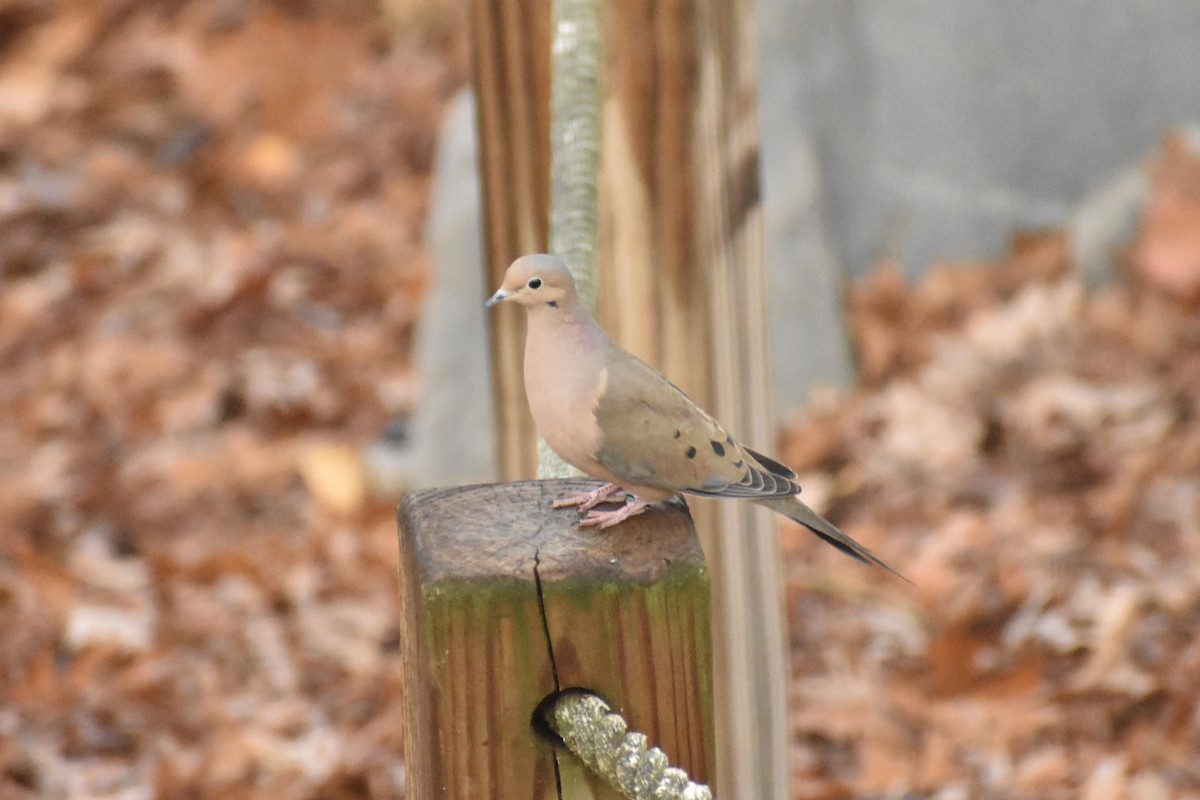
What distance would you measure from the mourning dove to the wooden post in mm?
242

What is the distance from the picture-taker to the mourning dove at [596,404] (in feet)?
4.77

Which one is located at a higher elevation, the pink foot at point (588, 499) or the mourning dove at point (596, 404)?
the mourning dove at point (596, 404)

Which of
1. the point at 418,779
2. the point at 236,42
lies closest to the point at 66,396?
the point at 236,42

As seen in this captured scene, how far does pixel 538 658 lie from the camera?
3.75 ft

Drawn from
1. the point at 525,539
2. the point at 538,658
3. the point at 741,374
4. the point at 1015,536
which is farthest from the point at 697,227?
the point at 1015,536

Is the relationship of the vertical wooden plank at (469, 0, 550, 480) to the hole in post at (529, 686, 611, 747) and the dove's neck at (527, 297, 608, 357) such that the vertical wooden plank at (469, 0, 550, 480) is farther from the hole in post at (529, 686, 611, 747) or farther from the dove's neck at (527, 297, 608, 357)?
the hole in post at (529, 686, 611, 747)

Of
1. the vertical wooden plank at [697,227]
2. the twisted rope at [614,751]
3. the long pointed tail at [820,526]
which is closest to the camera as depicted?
the twisted rope at [614,751]

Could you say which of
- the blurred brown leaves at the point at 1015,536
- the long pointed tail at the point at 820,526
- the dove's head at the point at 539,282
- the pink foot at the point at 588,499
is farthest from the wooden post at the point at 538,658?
the blurred brown leaves at the point at 1015,536

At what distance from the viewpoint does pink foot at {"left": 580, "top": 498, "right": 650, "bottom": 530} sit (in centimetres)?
130

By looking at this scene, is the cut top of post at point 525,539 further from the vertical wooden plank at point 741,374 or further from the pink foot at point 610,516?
the vertical wooden plank at point 741,374

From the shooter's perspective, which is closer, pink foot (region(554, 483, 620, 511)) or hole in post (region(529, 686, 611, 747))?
hole in post (region(529, 686, 611, 747))

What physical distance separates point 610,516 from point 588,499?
89 millimetres

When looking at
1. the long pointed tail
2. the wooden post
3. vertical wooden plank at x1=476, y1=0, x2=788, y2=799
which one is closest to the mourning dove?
the long pointed tail

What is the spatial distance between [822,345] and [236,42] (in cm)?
392
